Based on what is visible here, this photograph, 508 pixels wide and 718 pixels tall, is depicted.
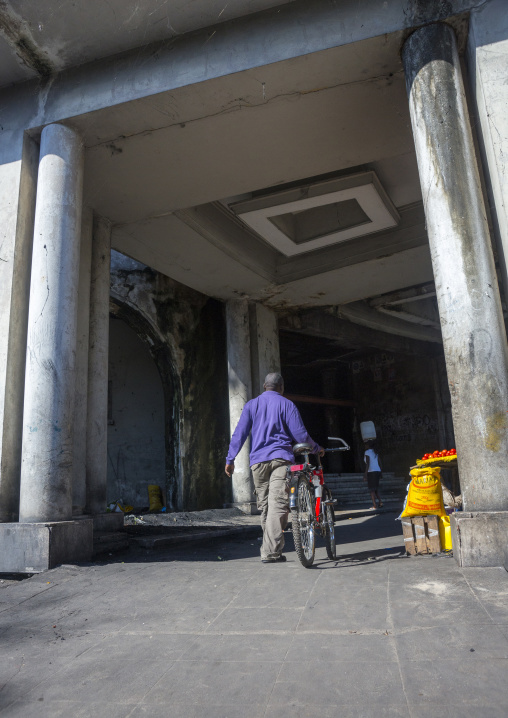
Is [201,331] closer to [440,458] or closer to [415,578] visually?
[440,458]

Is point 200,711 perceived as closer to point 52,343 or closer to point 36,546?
point 36,546

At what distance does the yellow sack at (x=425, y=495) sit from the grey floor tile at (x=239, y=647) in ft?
7.93

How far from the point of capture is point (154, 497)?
42.5 feet

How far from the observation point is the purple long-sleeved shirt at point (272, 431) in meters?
5.20

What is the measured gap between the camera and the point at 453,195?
4.62 meters

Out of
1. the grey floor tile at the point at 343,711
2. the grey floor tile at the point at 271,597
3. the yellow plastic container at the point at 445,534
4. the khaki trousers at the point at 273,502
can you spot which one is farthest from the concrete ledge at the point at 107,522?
the grey floor tile at the point at 343,711

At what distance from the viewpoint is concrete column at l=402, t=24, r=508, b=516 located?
4191 mm

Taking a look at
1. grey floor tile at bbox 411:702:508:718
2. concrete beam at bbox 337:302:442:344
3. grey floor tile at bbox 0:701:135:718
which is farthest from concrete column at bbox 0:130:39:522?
concrete beam at bbox 337:302:442:344

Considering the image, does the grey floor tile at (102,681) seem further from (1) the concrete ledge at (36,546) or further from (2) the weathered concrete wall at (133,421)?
(2) the weathered concrete wall at (133,421)

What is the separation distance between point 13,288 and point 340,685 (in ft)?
15.9

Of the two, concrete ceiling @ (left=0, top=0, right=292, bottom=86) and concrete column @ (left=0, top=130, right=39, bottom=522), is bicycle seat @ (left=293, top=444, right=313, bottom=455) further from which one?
concrete ceiling @ (left=0, top=0, right=292, bottom=86)

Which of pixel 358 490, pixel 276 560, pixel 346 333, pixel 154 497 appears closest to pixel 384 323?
pixel 346 333

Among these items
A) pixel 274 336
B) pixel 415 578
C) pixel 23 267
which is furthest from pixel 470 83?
pixel 274 336

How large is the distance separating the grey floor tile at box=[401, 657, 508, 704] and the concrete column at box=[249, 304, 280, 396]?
29.4 ft
